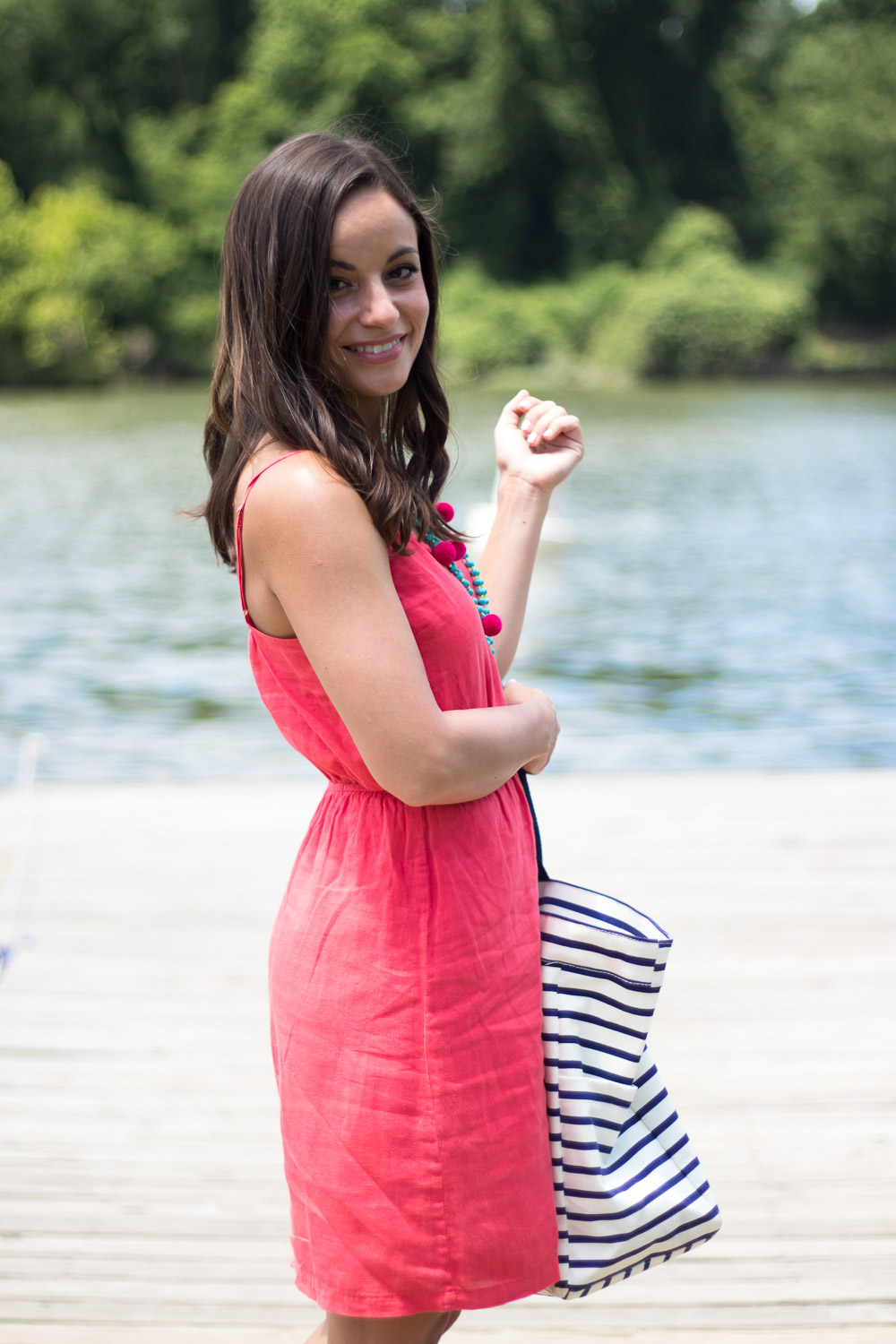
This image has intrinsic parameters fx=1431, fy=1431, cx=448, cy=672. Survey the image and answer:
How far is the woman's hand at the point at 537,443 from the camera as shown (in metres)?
1.61

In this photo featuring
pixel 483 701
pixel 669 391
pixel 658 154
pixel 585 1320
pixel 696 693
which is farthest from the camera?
pixel 658 154

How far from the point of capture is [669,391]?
3419 centimetres

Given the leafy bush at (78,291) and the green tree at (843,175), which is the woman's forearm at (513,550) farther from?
the green tree at (843,175)

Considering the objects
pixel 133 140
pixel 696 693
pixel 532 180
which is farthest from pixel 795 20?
pixel 696 693

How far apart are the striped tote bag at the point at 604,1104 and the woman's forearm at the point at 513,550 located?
0.36 metres

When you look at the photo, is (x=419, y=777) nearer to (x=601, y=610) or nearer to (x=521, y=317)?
(x=601, y=610)

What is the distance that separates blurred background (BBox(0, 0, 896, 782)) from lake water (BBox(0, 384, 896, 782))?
0.05m

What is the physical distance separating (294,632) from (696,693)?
7.65m

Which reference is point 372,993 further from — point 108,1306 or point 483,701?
point 108,1306

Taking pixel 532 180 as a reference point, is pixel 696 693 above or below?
below

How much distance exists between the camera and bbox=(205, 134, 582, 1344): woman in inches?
Answer: 47.9

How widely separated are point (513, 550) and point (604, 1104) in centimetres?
61

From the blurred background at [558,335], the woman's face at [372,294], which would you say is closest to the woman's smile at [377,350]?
the woman's face at [372,294]

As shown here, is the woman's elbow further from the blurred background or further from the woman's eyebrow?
the blurred background
